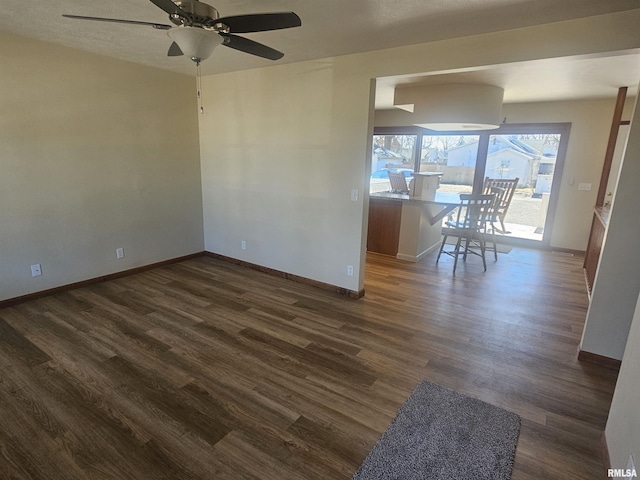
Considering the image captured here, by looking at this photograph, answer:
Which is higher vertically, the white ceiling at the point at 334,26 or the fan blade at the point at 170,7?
the white ceiling at the point at 334,26

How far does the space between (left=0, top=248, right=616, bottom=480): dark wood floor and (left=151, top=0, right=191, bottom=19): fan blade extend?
7.04 ft

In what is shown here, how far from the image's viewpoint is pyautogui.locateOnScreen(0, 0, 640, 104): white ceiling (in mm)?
2127

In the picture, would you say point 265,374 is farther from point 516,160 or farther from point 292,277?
point 516,160

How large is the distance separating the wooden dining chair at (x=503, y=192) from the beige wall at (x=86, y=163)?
4.72 m

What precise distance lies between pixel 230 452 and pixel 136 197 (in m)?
3.33

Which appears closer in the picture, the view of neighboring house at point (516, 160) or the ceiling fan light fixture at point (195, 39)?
the ceiling fan light fixture at point (195, 39)

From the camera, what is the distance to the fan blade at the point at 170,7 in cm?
157

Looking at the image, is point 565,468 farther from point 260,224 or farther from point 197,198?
point 197,198

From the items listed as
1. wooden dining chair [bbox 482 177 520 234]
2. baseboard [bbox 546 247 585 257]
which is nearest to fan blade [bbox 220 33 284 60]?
wooden dining chair [bbox 482 177 520 234]

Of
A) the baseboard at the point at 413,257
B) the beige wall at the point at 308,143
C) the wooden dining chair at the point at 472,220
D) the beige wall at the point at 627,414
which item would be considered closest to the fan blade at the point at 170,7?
the beige wall at the point at 308,143

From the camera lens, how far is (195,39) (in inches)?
71.5

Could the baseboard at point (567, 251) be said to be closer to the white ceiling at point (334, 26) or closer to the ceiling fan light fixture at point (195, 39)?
the white ceiling at point (334, 26)

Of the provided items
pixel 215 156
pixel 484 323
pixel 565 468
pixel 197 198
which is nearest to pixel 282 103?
pixel 215 156

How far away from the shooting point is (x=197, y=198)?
15.7 ft
